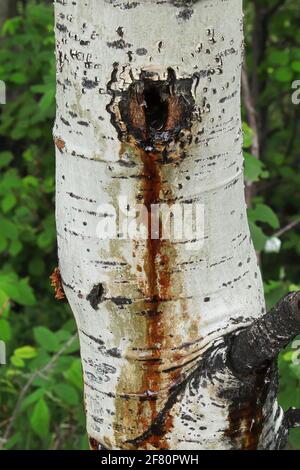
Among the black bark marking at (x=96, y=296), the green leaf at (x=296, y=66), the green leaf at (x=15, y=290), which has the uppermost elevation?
the green leaf at (x=296, y=66)

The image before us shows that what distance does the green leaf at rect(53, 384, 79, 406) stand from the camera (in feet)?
7.67

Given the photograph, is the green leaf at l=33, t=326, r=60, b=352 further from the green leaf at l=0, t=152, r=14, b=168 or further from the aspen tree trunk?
the green leaf at l=0, t=152, r=14, b=168

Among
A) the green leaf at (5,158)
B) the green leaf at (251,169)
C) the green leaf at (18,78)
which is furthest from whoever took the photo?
the green leaf at (5,158)

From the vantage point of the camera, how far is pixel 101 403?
1.30 meters

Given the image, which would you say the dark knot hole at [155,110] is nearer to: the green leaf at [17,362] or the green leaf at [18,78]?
the green leaf at [17,362]

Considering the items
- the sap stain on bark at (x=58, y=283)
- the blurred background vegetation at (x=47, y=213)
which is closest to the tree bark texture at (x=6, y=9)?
the blurred background vegetation at (x=47, y=213)

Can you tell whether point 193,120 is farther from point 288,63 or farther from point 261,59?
point 261,59

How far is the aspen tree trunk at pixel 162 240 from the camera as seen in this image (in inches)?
39.9

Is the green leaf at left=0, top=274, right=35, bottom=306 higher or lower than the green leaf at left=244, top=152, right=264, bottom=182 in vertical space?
lower

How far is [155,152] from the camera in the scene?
1055mm

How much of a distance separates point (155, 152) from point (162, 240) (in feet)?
0.46

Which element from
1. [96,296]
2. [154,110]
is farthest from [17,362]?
[154,110]

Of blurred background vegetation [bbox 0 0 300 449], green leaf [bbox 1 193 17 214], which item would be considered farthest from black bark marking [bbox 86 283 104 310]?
green leaf [bbox 1 193 17 214]

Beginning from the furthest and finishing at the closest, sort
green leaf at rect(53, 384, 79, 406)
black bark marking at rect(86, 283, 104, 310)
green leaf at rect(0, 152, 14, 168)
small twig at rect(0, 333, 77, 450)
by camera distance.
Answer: green leaf at rect(0, 152, 14, 168) → small twig at rect(0, 333, 77, 450) → green leaf at rect(53, 384, 79, 406) → black bark marking at rect(86, 283, 104, 310)
